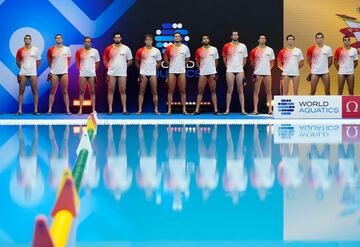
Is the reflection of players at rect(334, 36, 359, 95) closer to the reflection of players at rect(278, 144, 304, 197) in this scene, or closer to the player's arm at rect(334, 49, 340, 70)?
the player's arm at rect(334, 49, 340, 70)

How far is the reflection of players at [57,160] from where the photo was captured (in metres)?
4.34

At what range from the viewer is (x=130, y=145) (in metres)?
6.84

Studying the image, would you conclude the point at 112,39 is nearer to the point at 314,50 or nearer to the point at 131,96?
the point at 131,96

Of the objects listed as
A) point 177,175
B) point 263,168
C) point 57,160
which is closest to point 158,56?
point 57,160

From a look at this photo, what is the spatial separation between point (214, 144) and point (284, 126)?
3.51 metres

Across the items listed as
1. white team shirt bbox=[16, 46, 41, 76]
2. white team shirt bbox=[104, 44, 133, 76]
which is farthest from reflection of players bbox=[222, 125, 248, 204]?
white team shirt bbox=[16, 46, 41, 76]

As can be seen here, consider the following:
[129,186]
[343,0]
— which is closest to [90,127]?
[129,186]

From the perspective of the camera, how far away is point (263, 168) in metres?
4.89

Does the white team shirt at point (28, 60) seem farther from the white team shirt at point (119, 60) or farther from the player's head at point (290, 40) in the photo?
the player's head at point (290, 40)

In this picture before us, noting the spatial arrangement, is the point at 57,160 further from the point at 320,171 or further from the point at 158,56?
the point at 158,56

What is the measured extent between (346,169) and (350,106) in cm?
784

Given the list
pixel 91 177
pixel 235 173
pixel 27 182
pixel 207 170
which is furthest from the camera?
pixel 207 170

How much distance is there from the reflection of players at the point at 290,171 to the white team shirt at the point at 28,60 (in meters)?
7.85

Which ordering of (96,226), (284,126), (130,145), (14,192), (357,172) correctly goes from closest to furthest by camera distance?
1. (96,226)
2. (14,192)
3. (357,172)
4. (130,145)
5. (284,126)
